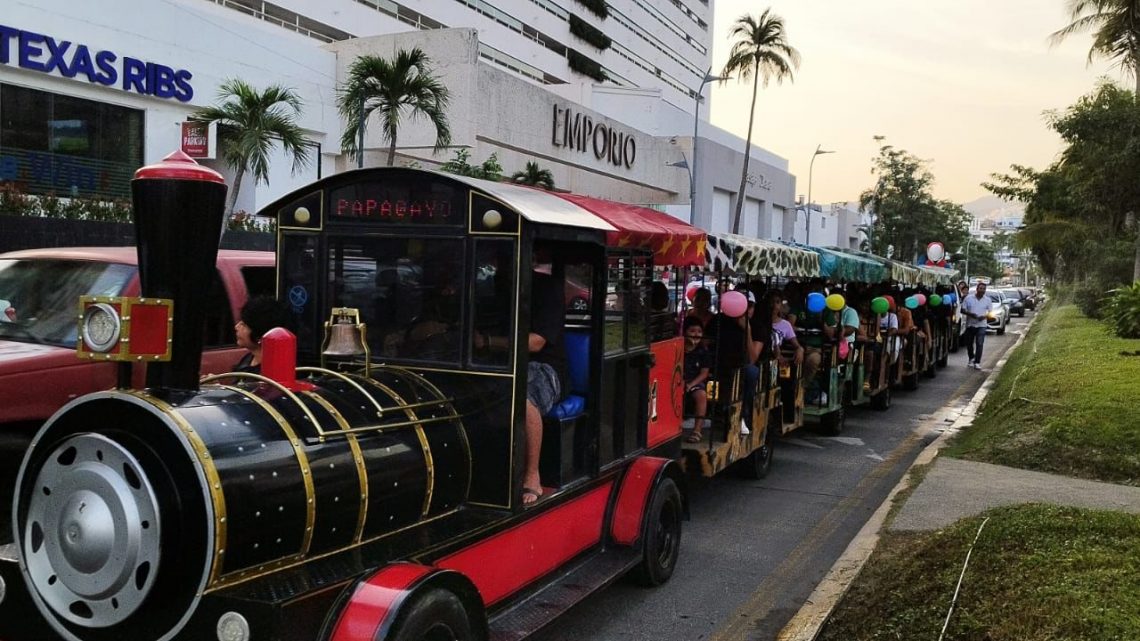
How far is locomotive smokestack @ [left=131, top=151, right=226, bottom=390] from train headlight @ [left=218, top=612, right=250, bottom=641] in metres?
0.84

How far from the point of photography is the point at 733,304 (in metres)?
8.20

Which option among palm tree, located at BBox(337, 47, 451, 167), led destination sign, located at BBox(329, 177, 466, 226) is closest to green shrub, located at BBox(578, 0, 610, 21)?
palm tree, located at BBox(337, 47, 451, 167)

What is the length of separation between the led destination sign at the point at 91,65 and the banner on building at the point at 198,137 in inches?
33.9

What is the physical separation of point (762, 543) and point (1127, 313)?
13155mm

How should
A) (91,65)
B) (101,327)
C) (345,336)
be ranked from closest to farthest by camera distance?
(101,327) < (345,336) < (91,65)

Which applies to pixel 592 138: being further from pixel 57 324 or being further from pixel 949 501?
pixel 57 324

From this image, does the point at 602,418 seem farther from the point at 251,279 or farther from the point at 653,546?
the point at 251,279

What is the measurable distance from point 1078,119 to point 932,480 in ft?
59.0

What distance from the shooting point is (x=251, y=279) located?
6312mm

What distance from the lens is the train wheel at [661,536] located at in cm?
569

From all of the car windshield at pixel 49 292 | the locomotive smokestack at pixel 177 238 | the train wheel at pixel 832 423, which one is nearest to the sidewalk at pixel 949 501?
the train wheel at pixel 832 423

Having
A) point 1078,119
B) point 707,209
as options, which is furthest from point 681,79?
point 1078,119

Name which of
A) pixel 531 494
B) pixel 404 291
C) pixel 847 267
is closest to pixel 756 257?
pixel 847 267

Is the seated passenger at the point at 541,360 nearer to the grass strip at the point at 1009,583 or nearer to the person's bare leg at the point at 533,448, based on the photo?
the person's bare leg at the point at 533,448
